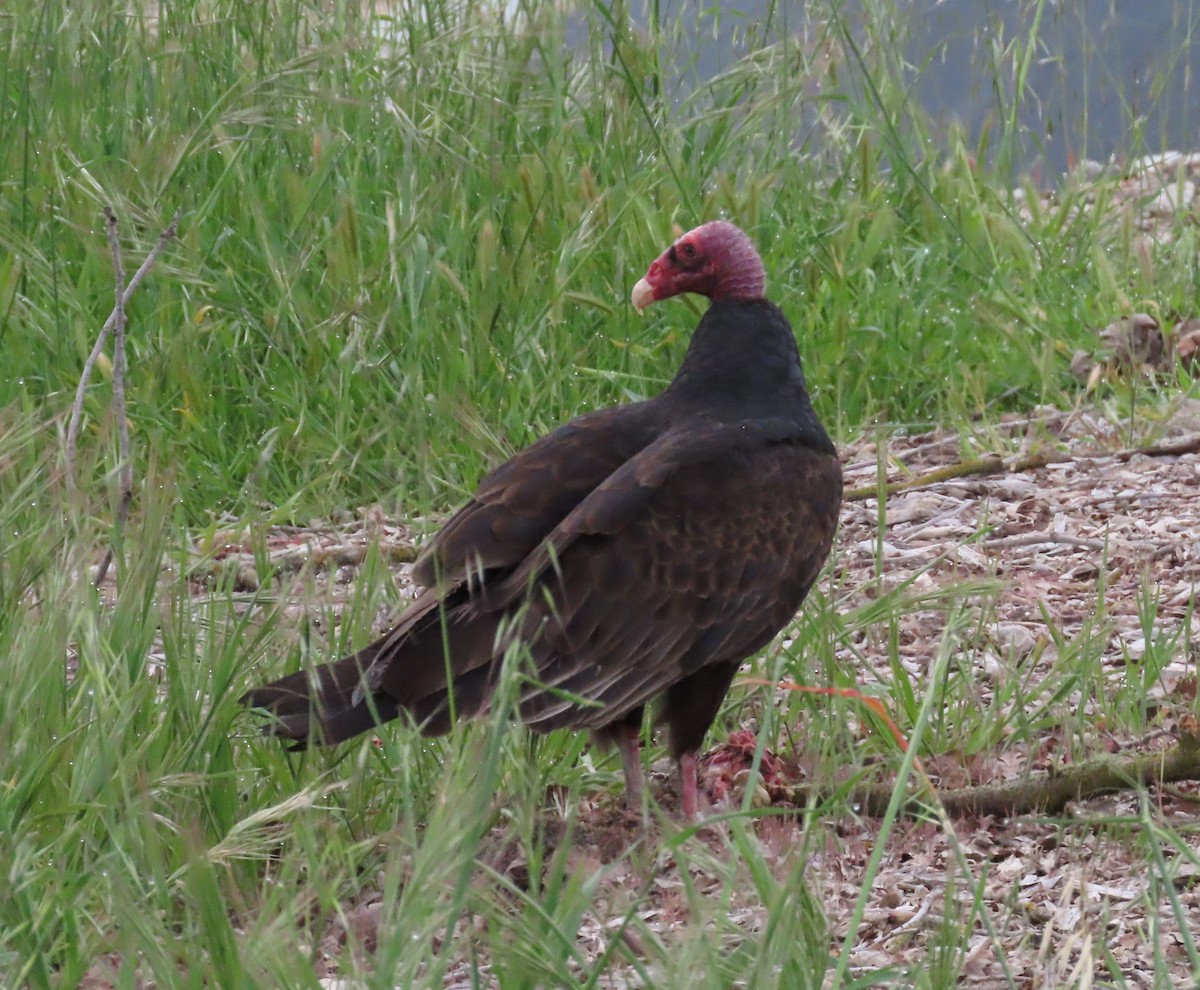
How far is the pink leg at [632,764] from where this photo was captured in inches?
122

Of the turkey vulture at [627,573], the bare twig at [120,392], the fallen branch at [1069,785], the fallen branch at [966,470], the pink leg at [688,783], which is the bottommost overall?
the pink leg at [688,783]

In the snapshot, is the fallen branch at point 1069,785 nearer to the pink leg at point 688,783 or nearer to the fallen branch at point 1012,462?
the pink leg at point 688,783

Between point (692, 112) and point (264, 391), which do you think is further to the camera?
point (692, 112)

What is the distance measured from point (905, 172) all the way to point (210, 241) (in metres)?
2.26

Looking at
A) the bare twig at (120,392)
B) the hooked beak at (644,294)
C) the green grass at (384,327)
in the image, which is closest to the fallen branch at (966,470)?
the green grass at (384,327)

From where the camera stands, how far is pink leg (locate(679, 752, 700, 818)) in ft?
10.4

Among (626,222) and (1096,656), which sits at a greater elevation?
(626,222)

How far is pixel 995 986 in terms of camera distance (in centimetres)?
231

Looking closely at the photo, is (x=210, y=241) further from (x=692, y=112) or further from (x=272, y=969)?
(x=272, y=969)

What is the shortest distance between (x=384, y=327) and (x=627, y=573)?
1.65 meters

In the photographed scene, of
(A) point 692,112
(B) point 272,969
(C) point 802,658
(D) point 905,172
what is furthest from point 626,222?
(B) point 272,969

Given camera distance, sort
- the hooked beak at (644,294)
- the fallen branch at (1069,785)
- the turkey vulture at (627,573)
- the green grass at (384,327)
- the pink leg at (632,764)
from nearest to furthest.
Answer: the green grass at (384,327), the fallen branch at (1069,785), the turkey vulture at (627,573), the pink leg at (632,764), the hooked beak at (644,294)

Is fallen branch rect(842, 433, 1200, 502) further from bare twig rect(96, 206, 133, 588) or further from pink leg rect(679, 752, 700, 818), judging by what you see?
bare twig rect(96, 206, 133, 588)

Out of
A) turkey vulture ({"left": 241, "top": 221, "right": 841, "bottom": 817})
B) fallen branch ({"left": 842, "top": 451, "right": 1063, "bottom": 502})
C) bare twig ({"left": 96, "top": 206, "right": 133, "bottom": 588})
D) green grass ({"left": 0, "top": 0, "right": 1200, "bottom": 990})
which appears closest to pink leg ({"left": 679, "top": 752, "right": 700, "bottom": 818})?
turkey vulture ({"left": 241, "top": 221, "right": 841, "bottom": 817})
